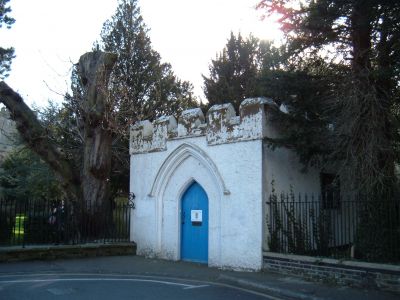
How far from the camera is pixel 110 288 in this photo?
933cm

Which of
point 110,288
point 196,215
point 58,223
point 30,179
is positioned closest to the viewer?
point 110,288

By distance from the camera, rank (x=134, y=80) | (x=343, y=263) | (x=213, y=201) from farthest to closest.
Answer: (x=134, y=80) < (x=213, y=201) < (x=343, y=263)

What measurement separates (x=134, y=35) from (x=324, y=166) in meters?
19.6

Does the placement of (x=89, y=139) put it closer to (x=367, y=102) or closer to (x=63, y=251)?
(x=63, y=251)

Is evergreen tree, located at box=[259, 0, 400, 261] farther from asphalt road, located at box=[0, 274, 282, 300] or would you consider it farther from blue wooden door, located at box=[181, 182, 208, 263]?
blue wooden door, located at box=[181, 182, 208, 263]

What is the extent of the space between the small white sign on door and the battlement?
2078 mm

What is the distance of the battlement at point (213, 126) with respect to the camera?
1170 cm

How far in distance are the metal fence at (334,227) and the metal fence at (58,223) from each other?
5.61 m

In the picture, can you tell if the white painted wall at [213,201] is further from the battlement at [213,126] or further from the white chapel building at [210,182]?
the battlement at [213,126]

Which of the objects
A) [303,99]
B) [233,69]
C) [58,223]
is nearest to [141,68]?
[233,69]

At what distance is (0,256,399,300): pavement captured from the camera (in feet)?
28.5

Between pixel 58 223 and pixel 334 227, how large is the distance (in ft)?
26.5

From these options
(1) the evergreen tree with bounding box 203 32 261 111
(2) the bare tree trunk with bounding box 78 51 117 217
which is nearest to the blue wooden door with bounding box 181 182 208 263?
(2) the bare tree trunk with bounding box 78 51 117 217

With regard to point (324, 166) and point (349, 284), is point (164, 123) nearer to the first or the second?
point (324, 166)
